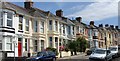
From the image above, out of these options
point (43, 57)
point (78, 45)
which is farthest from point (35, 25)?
→ point (43, 57)

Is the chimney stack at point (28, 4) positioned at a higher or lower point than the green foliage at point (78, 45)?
higher

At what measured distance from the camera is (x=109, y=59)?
112ft

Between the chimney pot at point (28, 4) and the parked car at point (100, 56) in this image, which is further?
the chimney pot at point (28, 4)

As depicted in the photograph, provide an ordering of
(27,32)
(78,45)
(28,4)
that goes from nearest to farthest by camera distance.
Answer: (27,32)
(28,4)
(78,45)

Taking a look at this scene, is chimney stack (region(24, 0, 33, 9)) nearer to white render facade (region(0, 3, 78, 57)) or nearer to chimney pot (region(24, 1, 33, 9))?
chimney pot (region(24, 1, 33, 9))

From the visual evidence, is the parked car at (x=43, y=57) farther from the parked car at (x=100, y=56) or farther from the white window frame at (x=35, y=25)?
the white window frame at (x=35, y=25)

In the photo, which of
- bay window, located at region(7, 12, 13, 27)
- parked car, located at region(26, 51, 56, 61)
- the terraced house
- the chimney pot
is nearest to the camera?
parked car, located at region(26, 51, 56, 61)

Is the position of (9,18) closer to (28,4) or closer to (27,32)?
(27,32)

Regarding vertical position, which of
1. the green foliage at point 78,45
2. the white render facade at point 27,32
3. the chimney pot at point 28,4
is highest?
the chimney pot at point 28,4

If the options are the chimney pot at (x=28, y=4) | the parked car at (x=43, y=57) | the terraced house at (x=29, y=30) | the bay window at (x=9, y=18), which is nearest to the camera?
the parked car at (x=43, y=57)

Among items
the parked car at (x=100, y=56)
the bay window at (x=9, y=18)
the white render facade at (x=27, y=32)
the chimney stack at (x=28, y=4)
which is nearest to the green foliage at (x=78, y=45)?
the white render facade at (x=27, y=32)

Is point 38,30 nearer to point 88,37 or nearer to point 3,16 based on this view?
point 3,16

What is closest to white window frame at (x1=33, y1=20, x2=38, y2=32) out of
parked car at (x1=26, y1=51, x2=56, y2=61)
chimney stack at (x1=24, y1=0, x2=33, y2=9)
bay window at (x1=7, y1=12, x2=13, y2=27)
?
chimney stack at (x1=24, y1=0, x2=33, y2=9)

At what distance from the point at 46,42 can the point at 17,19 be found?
8.79 m
